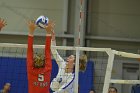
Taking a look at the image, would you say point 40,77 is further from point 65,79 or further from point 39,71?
point 65,79

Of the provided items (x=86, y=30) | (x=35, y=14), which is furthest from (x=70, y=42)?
(x=35, y=14)

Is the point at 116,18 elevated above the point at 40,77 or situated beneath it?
elevated above

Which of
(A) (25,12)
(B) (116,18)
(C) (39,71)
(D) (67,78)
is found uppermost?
(A) (25,12)

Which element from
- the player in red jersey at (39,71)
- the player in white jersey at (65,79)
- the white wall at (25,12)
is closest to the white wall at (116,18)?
the white wall at (25,12)

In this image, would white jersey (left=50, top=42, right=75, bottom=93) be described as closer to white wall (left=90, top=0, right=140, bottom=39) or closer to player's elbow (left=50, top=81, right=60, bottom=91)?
player's elbow (left=50, top=81, right=60, bottom=91)

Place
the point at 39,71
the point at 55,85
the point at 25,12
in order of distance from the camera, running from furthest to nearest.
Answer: the point at 25,12
the point at 55,85
the point at 39,71

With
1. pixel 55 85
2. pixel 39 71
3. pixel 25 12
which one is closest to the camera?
pixel 39 71

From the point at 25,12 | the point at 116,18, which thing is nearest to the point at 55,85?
the point at 25,12

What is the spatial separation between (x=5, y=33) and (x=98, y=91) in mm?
3412

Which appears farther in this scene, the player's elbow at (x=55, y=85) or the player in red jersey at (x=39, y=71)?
the player's elbow at (x=55, y=85)

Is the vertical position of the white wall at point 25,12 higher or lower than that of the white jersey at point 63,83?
higher

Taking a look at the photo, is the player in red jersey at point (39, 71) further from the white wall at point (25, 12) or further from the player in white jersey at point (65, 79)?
the white wall at point (25, 12)

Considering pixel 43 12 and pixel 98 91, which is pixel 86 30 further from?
pixel 98 91

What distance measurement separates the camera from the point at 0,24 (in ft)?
15.9
